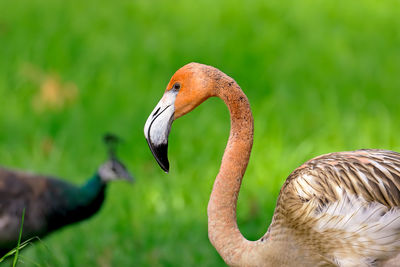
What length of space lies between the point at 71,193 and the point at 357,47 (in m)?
4.26

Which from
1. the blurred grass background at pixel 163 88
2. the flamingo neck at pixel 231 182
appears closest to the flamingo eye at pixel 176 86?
the flamingo neck at pixel 231 182

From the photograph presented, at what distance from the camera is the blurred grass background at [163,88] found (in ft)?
17.5

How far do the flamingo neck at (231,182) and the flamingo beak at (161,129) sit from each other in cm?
24

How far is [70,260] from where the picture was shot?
467cm

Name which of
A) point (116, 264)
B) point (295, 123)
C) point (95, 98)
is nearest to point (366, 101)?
point (295, 123)

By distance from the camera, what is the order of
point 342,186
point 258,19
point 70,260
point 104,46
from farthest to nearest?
point 258,19
point 104,46
point 70,260
point 342,186

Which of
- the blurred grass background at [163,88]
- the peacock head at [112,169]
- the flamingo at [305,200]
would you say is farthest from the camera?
the blurred grass background at [163,88]

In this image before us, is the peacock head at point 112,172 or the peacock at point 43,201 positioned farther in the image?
the peacock head at point 112,172

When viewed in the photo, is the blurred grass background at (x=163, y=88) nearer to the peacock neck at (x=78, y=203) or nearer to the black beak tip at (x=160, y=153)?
the peacock neck at (x=78, y=203)

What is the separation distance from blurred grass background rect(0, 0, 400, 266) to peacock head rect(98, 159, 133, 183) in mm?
428

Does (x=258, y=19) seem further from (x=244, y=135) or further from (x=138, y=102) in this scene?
(x=244, y=135)

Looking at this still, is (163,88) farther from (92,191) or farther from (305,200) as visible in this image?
(305,200)

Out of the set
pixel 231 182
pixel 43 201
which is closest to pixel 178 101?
pixel 231 182

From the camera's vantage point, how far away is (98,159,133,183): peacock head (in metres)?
4.90
